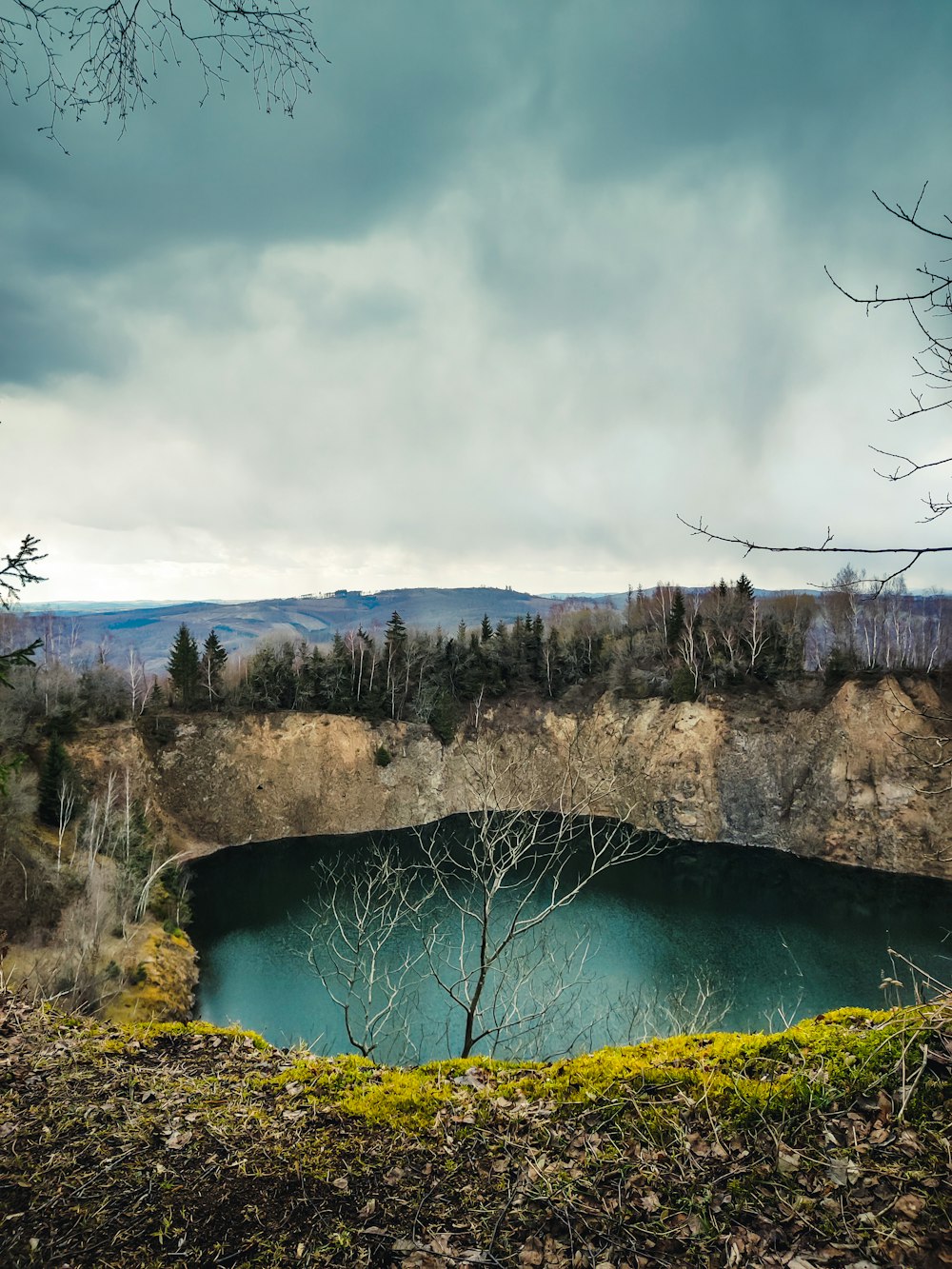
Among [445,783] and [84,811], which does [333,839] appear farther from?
[84,811]

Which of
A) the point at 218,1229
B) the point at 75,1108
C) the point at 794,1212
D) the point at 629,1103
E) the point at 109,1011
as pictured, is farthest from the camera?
the point at 109,1011

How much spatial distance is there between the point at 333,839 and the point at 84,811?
16440 millimetres

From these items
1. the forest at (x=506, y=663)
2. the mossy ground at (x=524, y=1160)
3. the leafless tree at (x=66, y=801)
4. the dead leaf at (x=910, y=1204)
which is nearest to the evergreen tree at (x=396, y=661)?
the forest at (x=506, y=663)

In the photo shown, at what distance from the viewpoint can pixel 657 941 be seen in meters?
27.0

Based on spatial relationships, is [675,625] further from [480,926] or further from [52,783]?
[52,783]

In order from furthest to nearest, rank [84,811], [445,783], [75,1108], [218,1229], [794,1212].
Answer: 1. [445,783]
2. [84,811]
3. [75,1108]
4. [218,1229]
5. [794,1212]

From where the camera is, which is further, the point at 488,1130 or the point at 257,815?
the point at 257,815

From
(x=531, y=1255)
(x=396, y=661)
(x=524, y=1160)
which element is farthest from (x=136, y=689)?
(x=531, y=1255)

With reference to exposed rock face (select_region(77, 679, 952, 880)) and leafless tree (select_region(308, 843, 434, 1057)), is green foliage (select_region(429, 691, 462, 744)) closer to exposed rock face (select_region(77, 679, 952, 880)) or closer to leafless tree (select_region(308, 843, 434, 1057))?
exposed rock face (select_region(77, 679, 952, 880))

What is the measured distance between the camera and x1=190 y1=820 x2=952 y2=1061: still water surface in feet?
62.6

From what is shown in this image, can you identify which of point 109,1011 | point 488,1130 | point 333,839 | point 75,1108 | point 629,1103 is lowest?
point 333,839

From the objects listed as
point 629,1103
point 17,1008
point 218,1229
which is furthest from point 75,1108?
point 629,1103

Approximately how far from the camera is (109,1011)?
18625 mm

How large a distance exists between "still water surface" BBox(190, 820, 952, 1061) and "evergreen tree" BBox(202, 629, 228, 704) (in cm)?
1197
